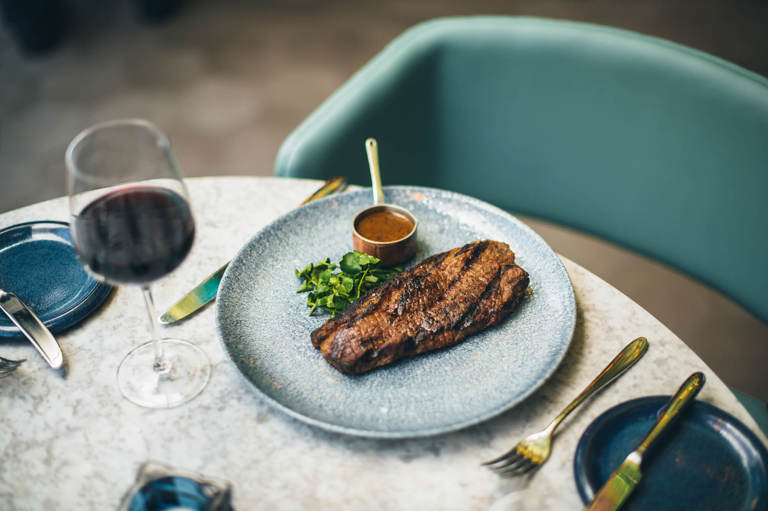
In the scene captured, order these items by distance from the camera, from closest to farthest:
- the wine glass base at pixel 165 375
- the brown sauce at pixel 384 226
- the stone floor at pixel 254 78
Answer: the wine glass base at pixel 165 375, the brown sauce at pixel 384 226, the stone floor at pixel 254 78

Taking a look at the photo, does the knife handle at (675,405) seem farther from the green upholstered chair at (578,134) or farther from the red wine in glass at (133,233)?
the red wine in glass at (133,233)

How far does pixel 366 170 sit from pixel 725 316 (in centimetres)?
184

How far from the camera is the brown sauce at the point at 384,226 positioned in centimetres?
121

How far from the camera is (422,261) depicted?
3.85ft

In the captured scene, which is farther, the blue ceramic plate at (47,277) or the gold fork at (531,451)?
the blue ceramic plate at (47,277)

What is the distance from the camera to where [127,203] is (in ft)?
2.70

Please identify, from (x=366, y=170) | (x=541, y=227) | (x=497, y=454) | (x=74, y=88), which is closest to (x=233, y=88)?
(x=74, y=88)

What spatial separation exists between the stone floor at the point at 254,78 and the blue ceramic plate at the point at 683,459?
1.70 m

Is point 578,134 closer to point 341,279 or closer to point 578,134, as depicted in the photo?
point 578,134

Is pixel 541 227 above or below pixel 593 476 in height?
below

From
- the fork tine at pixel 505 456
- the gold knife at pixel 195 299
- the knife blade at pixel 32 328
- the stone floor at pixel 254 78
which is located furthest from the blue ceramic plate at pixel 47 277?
the stone floor at pixel 254 78

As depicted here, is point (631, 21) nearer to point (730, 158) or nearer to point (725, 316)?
point (725, 316)

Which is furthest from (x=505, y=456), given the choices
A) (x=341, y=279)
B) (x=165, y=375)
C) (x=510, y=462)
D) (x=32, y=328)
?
(x=32, y=328)

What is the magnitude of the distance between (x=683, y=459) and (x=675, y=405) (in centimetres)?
8
